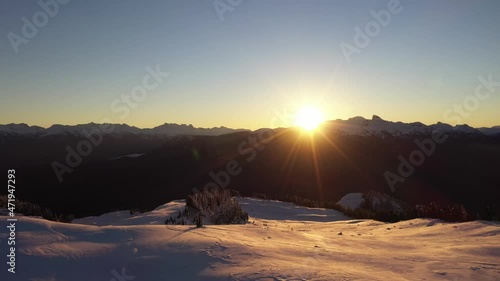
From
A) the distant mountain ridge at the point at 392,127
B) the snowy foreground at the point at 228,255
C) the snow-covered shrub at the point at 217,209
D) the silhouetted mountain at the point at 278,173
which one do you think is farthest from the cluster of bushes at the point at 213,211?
the distant mountain ridge at the point at 392,127

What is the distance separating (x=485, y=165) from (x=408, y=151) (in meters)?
17.3

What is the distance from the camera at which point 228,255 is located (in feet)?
15.1

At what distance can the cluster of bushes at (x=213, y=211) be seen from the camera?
10.8 meters

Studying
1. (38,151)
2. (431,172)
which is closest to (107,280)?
(431,172)

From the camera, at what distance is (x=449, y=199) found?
199 ft

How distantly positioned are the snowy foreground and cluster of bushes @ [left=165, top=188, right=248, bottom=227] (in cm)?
434

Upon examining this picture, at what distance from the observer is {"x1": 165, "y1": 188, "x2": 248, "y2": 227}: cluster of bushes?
10.8 m

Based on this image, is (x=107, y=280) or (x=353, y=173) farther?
(x=353, y=173)

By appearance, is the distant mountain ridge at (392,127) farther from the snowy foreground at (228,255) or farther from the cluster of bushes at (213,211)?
the snowy foreground at (228,255)

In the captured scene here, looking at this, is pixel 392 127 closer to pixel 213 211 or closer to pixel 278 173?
pixel 278 173

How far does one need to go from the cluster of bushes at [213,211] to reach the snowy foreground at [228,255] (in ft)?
14.3

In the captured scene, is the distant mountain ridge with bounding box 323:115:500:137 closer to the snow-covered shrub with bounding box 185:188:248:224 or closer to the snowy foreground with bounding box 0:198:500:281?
the snow-covered shrub with bounding box 185:188:248:224

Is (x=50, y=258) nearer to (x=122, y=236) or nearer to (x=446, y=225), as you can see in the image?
(x=122, y=236)

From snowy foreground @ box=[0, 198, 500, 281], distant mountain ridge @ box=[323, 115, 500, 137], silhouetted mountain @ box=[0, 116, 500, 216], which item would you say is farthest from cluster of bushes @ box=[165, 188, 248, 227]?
distant mountain ridge @ box=[323, 115, 500, 137]
